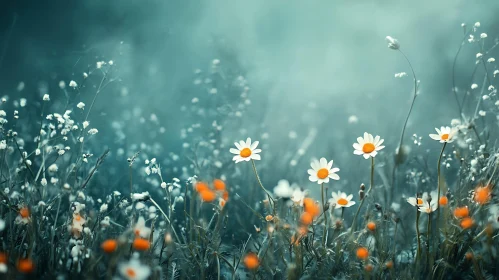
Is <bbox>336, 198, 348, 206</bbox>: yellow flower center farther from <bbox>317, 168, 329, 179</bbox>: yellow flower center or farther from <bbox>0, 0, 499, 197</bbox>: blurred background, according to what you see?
<bbox>0, 0, 499, 197</bbox>: blurred background

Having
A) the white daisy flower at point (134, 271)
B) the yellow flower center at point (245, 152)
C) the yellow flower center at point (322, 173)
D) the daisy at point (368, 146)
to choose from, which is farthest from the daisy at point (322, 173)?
the white daisy flower at point (134, 271)

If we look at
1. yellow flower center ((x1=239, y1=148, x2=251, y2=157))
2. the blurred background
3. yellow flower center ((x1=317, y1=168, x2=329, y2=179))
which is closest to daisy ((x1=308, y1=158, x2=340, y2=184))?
yellow flower center ((x1=317, y1=168, x2=329, y2=179))

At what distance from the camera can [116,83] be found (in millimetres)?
3189

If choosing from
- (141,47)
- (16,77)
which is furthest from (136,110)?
(16,77)

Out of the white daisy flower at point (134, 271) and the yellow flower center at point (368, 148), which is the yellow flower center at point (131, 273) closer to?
the white daisy flower at point (134, 271)

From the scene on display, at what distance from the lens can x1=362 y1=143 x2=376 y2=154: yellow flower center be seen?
61.3 inches

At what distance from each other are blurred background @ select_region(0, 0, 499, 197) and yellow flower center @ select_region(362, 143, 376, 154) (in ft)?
3.82

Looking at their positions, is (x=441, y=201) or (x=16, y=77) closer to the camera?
(x=441, y=201)

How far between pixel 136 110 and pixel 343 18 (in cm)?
184

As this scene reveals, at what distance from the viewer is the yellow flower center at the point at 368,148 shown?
61.3 inches

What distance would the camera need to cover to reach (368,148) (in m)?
1.56

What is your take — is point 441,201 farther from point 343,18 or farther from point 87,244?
point 343,18

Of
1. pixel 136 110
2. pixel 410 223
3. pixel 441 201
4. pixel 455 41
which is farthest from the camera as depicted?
pixel 455 41

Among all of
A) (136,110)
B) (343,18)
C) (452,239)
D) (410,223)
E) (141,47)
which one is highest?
(343,18)
